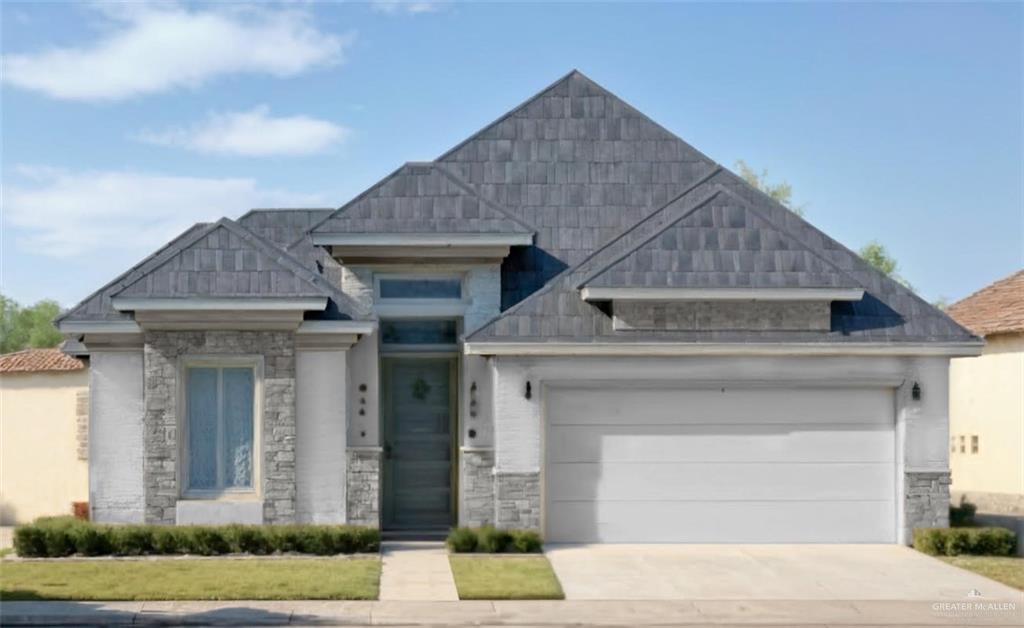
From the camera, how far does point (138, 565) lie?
54.1 feet

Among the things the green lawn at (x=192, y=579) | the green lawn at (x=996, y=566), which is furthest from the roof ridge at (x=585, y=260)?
the green lawn at (x=996, y=566)

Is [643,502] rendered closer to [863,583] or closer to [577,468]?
[577,468]

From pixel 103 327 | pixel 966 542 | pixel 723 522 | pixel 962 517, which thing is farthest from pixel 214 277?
pixel 962 517

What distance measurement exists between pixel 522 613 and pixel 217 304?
21.5 ft


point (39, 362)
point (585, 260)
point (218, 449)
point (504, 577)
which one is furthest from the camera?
point (39, 362)

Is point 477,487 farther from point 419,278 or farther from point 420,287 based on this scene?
point 419,278

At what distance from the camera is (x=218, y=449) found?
18.2m

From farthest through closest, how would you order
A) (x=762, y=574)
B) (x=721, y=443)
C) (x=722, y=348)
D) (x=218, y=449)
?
1. (x=721, y=443)
2. (x=218, y=449)
3. (x=722, y=348)
4. (x=762, y=574)

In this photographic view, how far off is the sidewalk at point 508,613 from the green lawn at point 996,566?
4.90 feet

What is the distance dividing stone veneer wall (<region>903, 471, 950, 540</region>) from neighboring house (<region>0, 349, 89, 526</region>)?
13.8 m

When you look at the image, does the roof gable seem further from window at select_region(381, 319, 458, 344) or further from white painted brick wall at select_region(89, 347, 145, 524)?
window at select_region(381, 319, 458, 344)

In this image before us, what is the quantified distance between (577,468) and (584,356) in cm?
157

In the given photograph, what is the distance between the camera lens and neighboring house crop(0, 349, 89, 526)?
23344 mm

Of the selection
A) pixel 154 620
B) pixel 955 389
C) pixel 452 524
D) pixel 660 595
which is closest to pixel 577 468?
pixel 452 524
